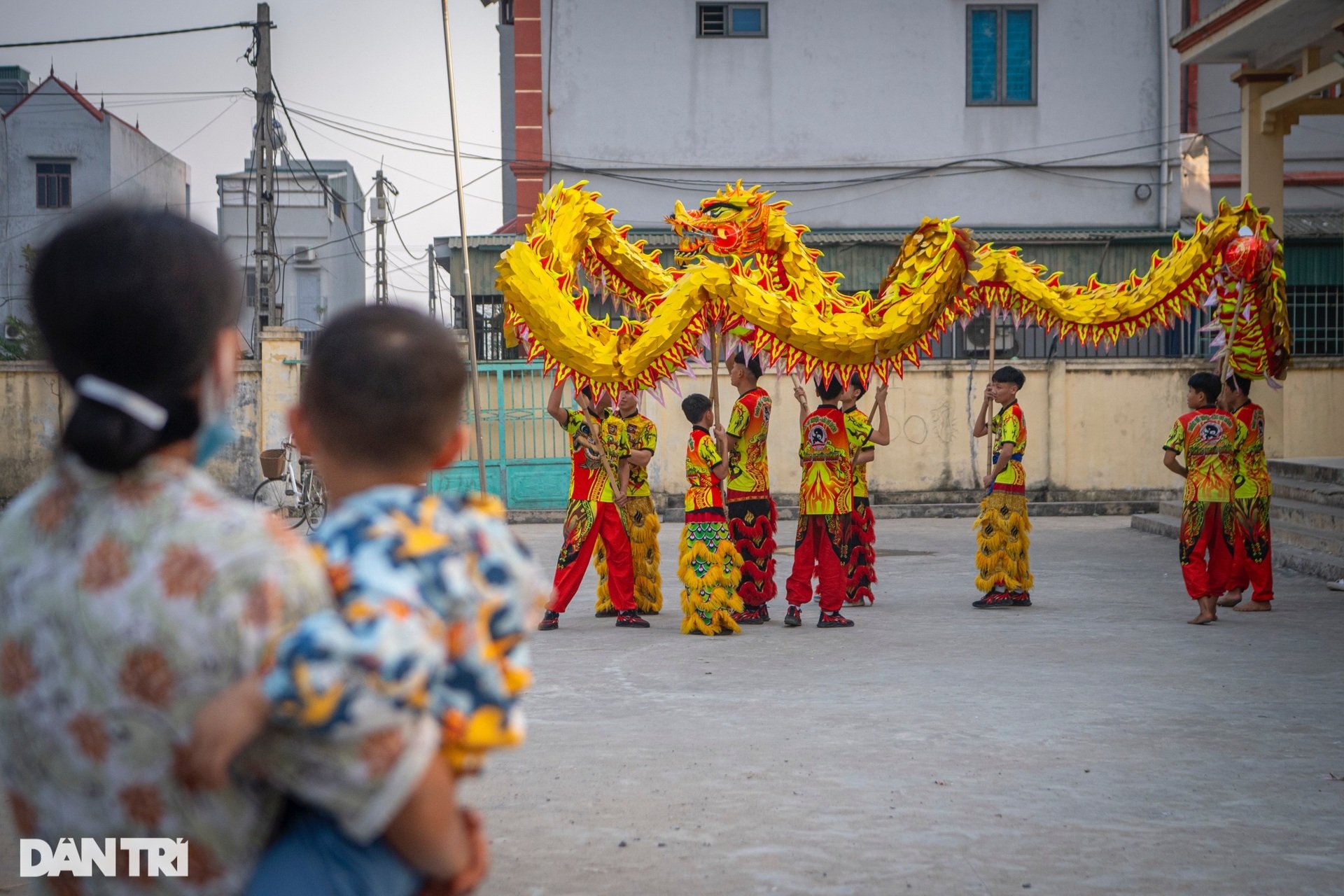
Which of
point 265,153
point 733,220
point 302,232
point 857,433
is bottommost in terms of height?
point 857,433

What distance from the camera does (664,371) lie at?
7449mm

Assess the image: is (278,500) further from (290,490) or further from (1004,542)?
(1004,542)

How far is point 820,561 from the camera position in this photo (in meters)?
8.52

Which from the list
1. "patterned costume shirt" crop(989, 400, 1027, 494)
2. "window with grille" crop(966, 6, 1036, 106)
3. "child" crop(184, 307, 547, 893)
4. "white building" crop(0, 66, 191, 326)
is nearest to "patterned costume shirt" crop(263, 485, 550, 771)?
"child" crop(184, 307, 547, 893)

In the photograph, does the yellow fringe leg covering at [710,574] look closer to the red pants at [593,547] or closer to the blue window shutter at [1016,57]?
the red pants at [593,547]

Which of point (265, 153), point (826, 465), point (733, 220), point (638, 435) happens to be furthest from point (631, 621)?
point (265, 153)

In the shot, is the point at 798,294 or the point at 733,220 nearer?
the point at 798,294

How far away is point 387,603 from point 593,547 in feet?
23.7

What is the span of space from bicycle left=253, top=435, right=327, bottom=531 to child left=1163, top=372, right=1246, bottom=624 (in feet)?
31.4

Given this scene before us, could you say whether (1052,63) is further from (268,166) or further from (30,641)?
(30,641)

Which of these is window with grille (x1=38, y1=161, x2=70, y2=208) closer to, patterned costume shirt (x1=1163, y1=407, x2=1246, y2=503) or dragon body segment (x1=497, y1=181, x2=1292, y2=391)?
dragon body segment (x1=497, y1=181, x2=1292, y2=391)

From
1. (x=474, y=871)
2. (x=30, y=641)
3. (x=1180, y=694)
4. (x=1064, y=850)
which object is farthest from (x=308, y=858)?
(x=1180, y=694)

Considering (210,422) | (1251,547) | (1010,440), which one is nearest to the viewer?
(210,422)

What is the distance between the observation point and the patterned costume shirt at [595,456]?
8570mm
